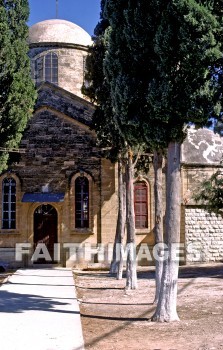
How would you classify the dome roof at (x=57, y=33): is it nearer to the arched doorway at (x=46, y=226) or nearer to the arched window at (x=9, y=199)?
the arched window at (x=9, y=199)

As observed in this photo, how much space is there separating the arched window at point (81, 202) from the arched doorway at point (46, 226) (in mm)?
1003

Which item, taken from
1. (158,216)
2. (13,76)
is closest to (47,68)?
(13,76)

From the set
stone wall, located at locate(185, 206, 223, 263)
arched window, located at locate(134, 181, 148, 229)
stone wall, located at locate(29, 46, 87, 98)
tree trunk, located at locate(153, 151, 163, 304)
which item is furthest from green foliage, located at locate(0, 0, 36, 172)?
stone wall, located at locate(185, 206, 223, 263)

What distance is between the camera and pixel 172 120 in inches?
390

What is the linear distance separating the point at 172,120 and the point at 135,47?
1.63 m

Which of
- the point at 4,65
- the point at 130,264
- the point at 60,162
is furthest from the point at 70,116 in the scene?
the point at 130,264

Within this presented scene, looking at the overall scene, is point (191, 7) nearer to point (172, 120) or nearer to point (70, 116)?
point (172, 120)

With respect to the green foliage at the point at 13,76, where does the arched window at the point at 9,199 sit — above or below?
below

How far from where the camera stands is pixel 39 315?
33.5 ft

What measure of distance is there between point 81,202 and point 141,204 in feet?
8.97

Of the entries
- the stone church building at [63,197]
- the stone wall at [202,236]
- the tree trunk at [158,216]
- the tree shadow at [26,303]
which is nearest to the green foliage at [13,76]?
the stone church building at [63,197]

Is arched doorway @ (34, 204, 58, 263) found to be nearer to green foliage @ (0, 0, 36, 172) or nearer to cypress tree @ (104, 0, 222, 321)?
green foliage @ (0, 0, 36, 172)

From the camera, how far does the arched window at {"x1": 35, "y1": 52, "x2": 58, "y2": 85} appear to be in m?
26.1

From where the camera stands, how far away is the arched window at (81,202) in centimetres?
2205
